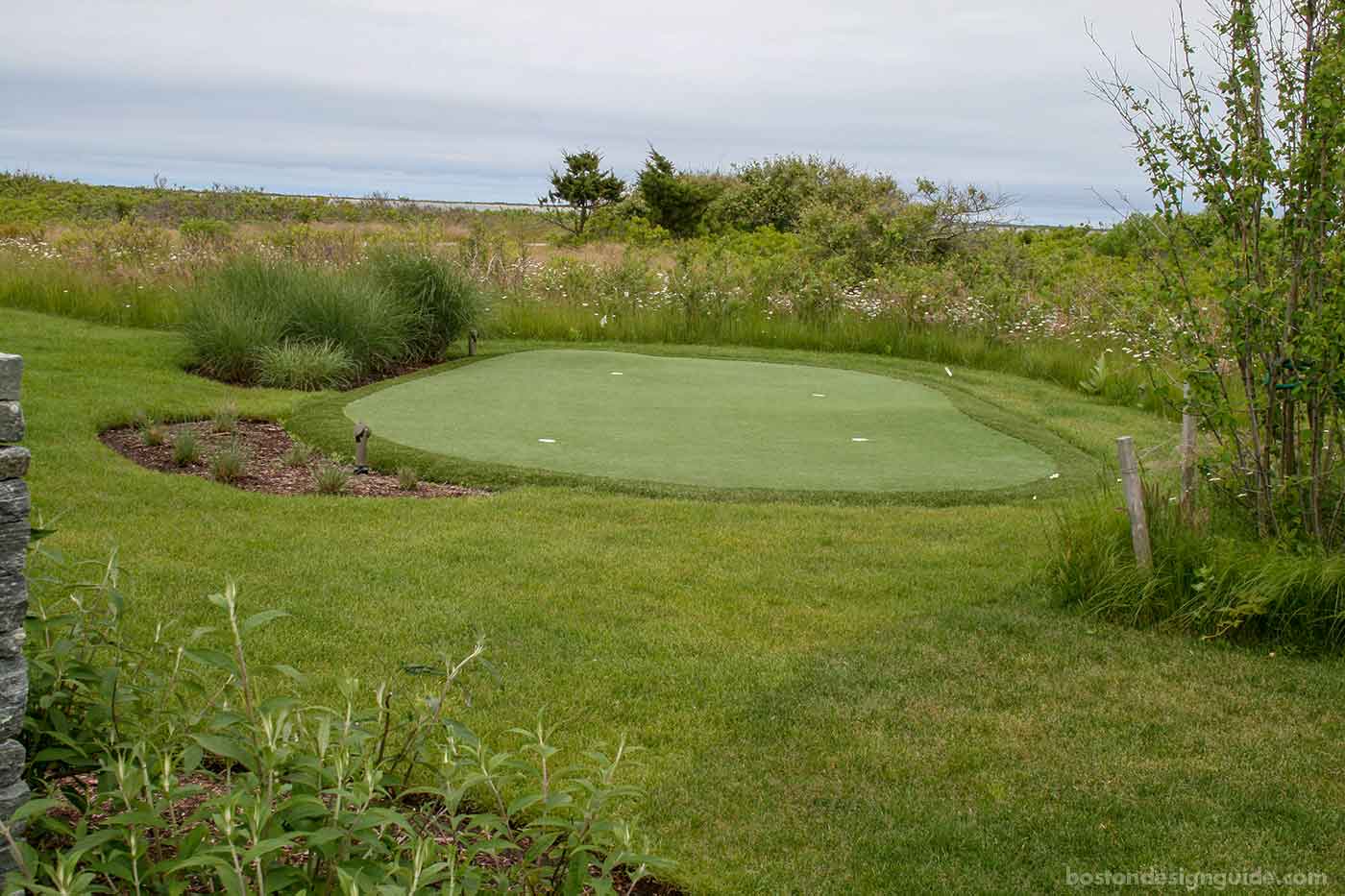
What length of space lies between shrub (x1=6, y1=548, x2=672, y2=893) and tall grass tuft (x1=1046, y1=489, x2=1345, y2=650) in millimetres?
2735

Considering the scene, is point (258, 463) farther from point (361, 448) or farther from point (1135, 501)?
point (1135, 501)

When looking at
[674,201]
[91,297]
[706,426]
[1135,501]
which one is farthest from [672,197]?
[1135,501]

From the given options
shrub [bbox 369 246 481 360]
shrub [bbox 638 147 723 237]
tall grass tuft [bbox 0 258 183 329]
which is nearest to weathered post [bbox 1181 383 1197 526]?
shrub [bbox 369 246 481 360]

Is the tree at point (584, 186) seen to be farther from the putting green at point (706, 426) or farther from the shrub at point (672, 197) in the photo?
the putting green at point (706, 426)

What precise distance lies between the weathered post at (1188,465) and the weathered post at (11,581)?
13.7 feet

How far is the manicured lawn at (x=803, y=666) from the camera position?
3.04 metres

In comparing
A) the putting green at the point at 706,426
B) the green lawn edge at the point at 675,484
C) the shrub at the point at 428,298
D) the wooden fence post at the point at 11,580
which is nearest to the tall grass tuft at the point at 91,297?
the shrub at the point at 428,298

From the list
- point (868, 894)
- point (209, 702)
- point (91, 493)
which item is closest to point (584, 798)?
point (868, 894)

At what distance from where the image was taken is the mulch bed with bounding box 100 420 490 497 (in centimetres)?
651

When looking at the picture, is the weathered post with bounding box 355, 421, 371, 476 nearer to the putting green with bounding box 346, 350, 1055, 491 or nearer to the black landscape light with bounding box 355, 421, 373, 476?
the black landscape light with bounding box 355, 421, 373, 476

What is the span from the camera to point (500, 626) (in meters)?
4.38

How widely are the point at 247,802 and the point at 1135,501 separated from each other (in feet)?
12.1

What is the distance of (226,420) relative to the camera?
759 cm

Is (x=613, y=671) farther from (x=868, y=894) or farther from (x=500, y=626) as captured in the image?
(x=868, y=894)
